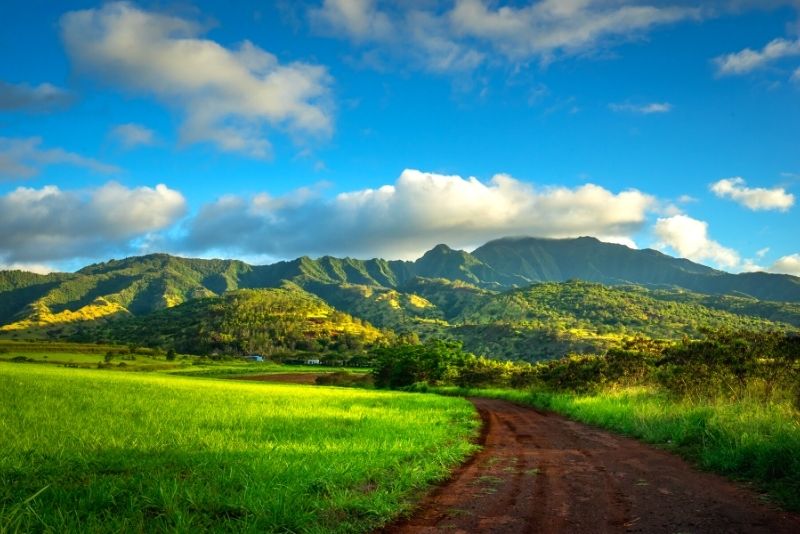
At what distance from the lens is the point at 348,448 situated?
1388 cm

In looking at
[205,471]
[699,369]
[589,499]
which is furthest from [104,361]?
[589,499]

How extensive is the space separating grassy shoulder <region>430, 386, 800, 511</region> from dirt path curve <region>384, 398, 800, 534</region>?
662mm

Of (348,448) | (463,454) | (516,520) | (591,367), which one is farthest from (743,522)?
(591,367)

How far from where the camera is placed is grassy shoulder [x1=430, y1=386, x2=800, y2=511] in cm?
1095

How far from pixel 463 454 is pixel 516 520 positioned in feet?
23.8

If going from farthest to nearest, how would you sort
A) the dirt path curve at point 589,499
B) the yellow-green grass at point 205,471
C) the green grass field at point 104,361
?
1. the green grass field at point 104,361
2. the dirt path curve at point 589,499
3. the yellow-green grass at point 205,471

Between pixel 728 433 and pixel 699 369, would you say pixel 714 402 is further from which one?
pixel 728 433

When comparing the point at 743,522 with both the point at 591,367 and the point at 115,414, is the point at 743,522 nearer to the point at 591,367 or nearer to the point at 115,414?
the point at 115,414

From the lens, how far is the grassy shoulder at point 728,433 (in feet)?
35.9

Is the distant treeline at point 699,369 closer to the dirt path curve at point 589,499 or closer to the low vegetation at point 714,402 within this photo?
the low vegetation at point 714,402

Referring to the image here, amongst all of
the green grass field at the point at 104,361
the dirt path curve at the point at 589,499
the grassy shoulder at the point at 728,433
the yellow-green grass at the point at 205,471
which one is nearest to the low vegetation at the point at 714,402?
the grassy shoulder at the point at 728,433

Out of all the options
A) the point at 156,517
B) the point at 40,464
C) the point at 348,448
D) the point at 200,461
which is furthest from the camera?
the point at 348,448

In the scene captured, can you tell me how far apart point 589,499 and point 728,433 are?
7280mm

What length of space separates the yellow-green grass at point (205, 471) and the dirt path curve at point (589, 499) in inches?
40.1
